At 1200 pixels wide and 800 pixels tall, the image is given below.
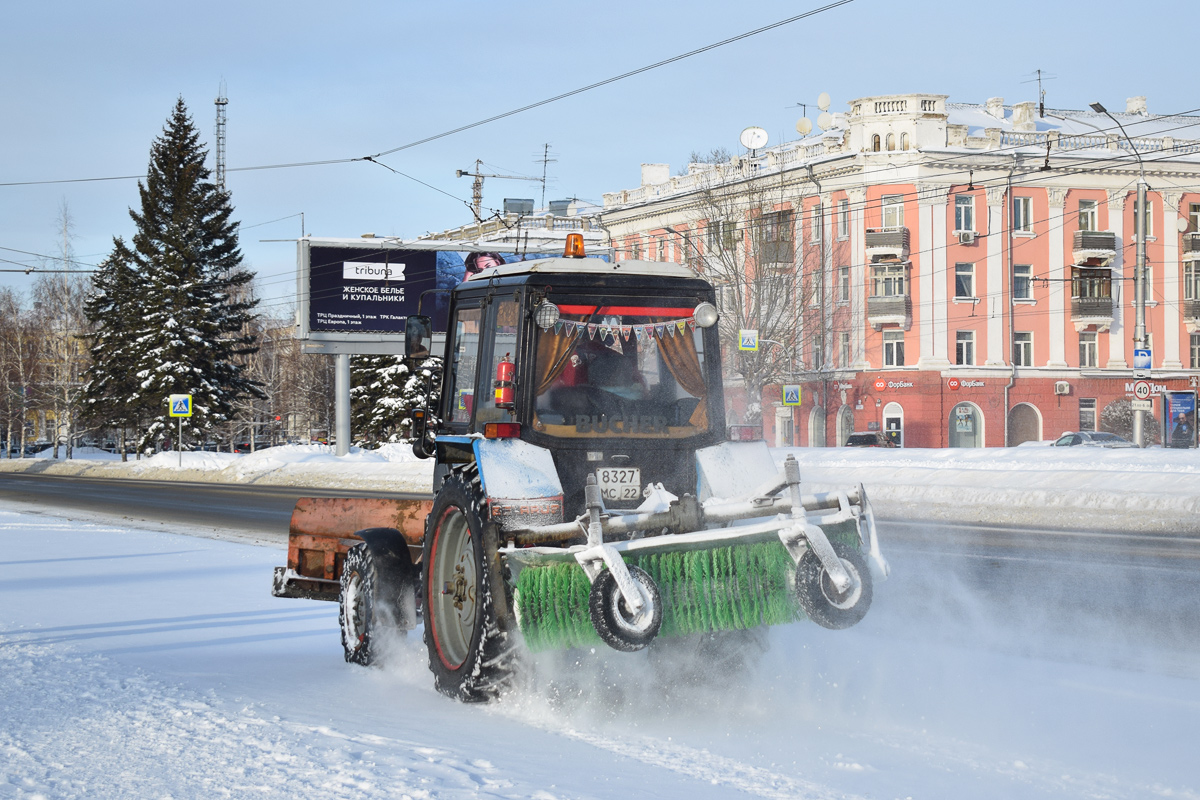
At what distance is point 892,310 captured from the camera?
5212cm

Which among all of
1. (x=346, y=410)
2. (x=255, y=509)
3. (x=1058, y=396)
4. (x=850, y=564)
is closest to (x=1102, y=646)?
(x=850, y=564)

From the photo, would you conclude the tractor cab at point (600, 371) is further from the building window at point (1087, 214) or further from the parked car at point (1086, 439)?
the building window at point (1087, 214)

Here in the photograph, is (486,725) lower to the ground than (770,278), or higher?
lower

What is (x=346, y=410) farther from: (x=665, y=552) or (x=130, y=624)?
(x=665, y=552)

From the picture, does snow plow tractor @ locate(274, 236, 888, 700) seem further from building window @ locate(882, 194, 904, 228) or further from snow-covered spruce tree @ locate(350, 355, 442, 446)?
snow-covered spruce tree @ locate(350, 355, 442, 446)

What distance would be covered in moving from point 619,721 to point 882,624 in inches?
127

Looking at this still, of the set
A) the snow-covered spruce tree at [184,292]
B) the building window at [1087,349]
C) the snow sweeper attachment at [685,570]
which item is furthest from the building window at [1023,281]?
the snow sweeper attachment at [685,570]

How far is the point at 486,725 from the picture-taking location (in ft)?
18.2

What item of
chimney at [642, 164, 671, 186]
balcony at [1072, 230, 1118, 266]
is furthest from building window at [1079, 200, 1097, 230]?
chimney at [642, 164, 671, 186]

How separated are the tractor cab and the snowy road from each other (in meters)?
1.04

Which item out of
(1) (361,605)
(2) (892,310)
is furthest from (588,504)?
(2) (892,310)

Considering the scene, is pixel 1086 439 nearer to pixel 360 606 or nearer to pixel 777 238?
pixel 777 238

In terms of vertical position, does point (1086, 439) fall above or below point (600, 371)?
below

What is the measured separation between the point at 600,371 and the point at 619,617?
156cm
